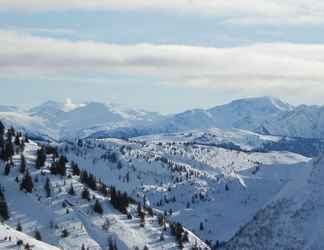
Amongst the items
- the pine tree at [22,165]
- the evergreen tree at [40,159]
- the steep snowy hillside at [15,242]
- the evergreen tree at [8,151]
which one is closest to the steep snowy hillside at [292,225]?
the evergreen tree at [40,159]

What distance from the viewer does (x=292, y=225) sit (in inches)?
7131

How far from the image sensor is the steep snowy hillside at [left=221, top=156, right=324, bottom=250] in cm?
17488

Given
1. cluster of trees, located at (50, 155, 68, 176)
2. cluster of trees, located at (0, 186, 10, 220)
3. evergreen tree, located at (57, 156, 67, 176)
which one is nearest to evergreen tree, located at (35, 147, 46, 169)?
cluster of trees, located at (50, 155, 68, 176)

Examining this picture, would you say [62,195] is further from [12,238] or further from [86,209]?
[12,238]

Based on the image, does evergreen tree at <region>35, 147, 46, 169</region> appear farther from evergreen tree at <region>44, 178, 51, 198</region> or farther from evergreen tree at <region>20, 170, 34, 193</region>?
evergreen tree at <region>20, 170, 34, 193</region>

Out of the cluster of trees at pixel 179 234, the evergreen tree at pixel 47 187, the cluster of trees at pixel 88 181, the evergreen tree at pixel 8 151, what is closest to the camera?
the evergreen tree at pixel 47 187

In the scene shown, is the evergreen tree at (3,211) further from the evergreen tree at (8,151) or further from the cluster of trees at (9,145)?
the evergreen tree at (8,151)

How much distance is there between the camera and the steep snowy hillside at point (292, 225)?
175 meters

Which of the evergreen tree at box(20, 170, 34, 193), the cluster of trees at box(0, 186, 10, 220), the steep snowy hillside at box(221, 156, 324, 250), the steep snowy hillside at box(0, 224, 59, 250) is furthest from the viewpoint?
the steep snowy hillside at box(221, 156, 324, 250)

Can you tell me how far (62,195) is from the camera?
165 metres

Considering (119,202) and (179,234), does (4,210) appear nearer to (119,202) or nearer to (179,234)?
(119,202)

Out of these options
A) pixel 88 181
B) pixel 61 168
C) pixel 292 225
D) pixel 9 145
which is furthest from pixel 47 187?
pixel 292 225

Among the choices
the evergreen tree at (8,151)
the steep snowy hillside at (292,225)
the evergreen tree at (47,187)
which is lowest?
the steep snowy hillside at (292,225)

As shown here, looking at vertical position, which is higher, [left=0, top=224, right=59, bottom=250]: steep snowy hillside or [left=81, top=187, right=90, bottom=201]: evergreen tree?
[left=0, top=224, right=59, bottom=250]: steep snowy hillside
